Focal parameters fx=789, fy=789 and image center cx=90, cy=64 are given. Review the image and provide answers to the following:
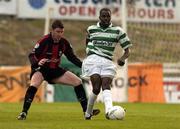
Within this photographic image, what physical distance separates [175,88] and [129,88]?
207 centimetres

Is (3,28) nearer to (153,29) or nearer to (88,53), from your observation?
(153,29)

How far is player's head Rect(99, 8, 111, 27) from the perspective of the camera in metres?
14.5

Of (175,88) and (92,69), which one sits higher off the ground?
(92,69)

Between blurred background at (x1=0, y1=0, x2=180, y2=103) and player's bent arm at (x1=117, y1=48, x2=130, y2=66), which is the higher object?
player's bent arm at (x1=117, y1=48, x2=130, y2=66)

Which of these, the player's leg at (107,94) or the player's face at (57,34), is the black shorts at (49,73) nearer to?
the player's face at (57,34)

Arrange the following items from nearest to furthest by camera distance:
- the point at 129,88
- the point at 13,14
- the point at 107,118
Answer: the point at 107,118, the point at 129,88, the point at 13,14

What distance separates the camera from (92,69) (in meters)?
14.7

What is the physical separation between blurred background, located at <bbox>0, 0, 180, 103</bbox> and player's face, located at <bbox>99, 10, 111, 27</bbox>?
42.2 ft

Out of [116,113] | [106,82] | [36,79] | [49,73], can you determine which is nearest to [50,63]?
[49,73]

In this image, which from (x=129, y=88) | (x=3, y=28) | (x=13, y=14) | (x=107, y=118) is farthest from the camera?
(x=3, y=28)

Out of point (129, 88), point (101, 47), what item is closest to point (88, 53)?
point (101, 47)

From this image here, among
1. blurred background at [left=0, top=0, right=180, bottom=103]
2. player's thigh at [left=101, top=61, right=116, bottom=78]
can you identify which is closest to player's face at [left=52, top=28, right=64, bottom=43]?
player's thigh at [left=101, top=61, right=116, bottom=78]

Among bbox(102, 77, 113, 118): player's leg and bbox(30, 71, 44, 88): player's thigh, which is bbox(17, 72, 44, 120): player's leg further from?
bbox(102, 77, 113, 118): player's leg

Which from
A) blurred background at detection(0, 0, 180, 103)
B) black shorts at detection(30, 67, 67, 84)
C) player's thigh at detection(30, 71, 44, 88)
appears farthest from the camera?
blurred background at detection(0, 0, 180, 103)
